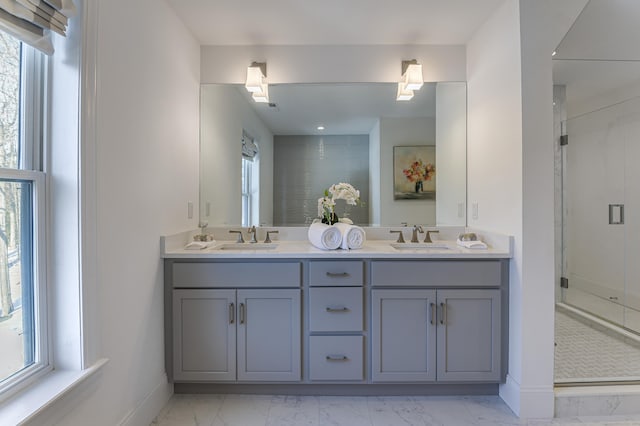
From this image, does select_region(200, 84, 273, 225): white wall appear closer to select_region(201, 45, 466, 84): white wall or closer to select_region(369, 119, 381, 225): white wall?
select_region(201, 45, 466, 84): white wall

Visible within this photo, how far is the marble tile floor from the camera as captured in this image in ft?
5.84

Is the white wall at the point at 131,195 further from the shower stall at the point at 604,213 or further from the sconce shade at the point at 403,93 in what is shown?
the shower stall at the point at 604,213

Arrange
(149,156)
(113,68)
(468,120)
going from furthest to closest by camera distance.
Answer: (468,120) < (149,156) < (113,68)

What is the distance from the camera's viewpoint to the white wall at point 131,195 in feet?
4.48

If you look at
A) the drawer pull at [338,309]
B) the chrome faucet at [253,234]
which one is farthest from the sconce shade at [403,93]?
the drawer pull at [338,309]

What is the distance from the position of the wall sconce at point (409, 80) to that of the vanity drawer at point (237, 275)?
5.05 ft

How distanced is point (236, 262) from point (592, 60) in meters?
2.71

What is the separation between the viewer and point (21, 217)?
1.16 metres

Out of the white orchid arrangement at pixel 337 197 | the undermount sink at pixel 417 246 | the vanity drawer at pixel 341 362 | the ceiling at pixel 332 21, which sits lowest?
the vanity drawer at pixel 341 362

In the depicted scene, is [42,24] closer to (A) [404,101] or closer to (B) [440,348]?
(A) [404,101]

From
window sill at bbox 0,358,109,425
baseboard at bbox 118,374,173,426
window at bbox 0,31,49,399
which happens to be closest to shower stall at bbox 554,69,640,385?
baseboard at bbox 118,374,173,426

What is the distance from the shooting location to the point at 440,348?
1.96m

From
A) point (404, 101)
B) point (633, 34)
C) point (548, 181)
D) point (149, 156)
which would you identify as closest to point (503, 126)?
point (548, 181)

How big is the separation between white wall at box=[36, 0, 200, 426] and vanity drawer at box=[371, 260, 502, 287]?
1260 mm
